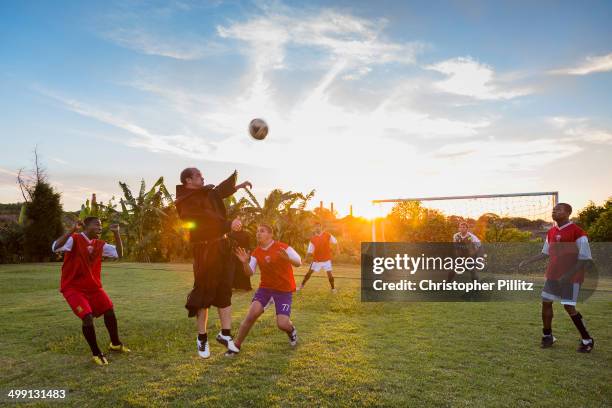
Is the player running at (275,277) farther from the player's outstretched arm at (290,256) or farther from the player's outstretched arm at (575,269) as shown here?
the player's outstretched arm at (575,269)

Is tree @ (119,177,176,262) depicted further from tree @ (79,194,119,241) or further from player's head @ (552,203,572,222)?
player's head @ (552,203,572,222)

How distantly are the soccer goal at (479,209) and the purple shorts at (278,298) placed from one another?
15.9 m

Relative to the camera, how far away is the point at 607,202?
23.1 m

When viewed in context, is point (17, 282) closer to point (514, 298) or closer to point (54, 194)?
point (54, 194)

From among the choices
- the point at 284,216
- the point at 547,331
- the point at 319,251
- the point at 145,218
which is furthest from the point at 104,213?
the point at 547,331

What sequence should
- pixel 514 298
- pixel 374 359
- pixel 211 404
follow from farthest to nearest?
pixel 514 298 → pixel 374 359 → pixel 211 404

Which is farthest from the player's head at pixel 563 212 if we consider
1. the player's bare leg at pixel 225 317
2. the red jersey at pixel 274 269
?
the player's bare leg at pixel 225 317

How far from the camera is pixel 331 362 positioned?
5586 millimetres

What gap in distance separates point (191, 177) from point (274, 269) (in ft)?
5.73

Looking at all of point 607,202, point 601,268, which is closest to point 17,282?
point 601,268

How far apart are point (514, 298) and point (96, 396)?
10788mm

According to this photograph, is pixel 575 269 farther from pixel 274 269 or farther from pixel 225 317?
pixel 225 317

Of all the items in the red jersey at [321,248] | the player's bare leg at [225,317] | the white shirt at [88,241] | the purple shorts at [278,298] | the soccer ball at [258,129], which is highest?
the soccer ball at [258,129]

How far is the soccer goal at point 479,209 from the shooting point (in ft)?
69.6
